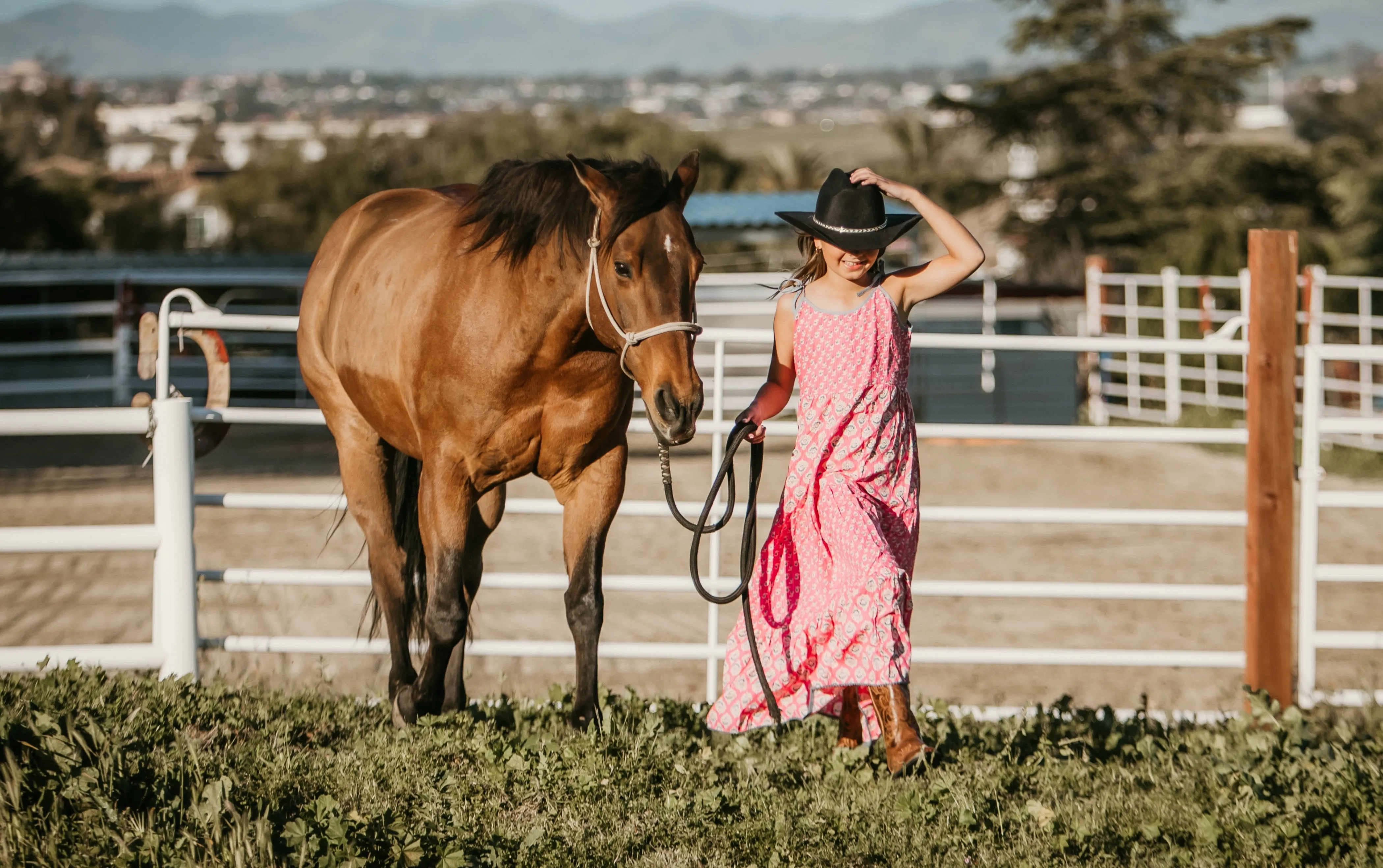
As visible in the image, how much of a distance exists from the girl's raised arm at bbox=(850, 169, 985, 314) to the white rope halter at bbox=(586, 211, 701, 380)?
608 mm

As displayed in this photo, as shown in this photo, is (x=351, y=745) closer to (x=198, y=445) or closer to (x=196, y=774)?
(x=196, y=774)

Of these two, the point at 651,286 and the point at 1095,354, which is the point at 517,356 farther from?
the point at 1095,354

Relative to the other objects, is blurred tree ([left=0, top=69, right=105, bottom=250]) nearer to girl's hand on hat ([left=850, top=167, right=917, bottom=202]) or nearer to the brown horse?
the brown horse

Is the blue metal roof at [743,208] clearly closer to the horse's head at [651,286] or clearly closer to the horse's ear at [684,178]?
the horse's ear at [684,178]

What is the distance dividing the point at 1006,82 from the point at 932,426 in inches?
974

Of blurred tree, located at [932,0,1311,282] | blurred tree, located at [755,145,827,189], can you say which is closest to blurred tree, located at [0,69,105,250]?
blurred tree, located at [755,145,827,189]

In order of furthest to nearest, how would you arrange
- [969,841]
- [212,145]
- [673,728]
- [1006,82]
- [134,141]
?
1. [134,141]
2. [212,145]
3. [1006,82]
4. [673,728]
5. [969,841]

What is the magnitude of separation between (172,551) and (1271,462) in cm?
370

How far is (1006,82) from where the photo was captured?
27312 millimetres

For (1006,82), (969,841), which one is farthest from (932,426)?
(1006,82)

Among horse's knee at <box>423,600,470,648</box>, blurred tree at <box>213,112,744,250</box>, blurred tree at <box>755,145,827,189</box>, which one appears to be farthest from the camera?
blurred tree at <box>213,112,744,250</box>

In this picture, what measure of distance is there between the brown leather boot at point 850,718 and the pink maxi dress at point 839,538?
0.09 meters

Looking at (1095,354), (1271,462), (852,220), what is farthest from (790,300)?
(1095,354)

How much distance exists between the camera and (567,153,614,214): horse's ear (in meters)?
3.28
